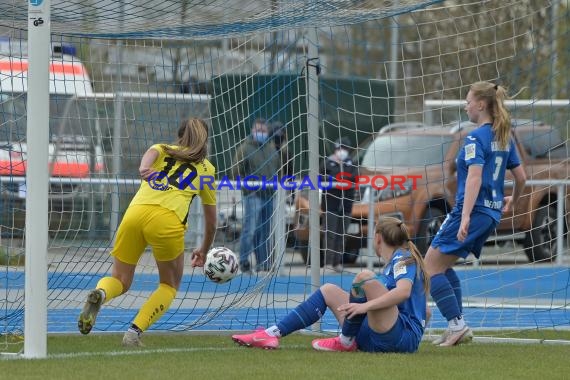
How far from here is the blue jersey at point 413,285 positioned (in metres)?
7.26

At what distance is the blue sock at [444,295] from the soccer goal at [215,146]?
1.27 meters

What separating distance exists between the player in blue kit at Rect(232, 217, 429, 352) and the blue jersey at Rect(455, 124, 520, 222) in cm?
82

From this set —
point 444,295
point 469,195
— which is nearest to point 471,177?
point 469,195

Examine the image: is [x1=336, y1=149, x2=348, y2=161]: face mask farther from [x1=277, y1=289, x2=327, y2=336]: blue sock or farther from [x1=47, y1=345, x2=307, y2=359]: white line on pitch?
[x1=277, y1=289, x2=327, y2=336]: blue sock

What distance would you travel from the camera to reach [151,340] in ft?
27.3

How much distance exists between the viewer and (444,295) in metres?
8.02

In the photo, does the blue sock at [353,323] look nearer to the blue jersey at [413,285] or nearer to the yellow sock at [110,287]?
the blue jersey at [413,285]

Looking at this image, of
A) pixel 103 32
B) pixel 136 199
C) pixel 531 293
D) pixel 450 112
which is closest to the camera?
pixel 136 199

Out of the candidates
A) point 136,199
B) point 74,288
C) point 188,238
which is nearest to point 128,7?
point 136,199

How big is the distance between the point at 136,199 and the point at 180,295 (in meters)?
3.96

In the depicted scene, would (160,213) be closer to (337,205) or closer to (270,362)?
(270,362)

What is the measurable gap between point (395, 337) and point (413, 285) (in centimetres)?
34

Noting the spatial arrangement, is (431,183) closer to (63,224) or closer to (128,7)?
(63,224)

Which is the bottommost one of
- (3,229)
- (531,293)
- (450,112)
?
(531,293)
